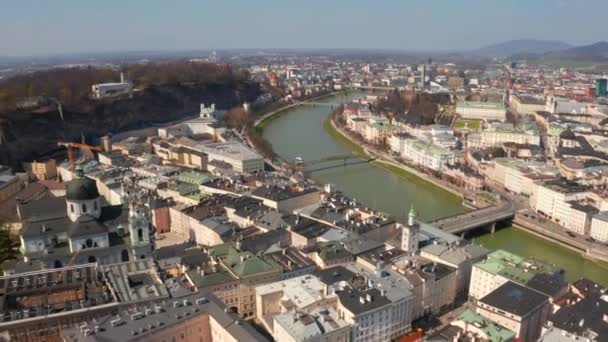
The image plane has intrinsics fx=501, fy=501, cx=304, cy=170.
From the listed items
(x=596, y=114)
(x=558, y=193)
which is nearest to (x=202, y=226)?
(x=558, y=193)

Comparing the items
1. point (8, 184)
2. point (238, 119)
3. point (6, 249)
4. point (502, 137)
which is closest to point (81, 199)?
point (6, 249)

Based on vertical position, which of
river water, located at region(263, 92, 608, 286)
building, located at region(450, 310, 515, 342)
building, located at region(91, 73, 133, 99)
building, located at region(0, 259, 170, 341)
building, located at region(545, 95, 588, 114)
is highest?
building, located at region(91, 73, 133, 99)

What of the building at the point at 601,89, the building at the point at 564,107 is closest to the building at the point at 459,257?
the building at the point at 564,107

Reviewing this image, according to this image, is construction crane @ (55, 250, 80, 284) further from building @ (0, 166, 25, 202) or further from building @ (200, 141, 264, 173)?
building @ (200, 141, 264, 173)

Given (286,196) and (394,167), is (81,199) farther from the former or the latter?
(394,167)

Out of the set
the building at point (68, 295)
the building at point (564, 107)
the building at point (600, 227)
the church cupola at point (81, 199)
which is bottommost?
the building at point (600, 227)

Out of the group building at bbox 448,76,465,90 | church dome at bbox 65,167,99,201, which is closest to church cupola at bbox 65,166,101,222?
church dome at bbox 65,167,99,201

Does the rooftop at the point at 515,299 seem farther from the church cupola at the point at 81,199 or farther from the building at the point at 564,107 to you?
the building at the point at 564,107
